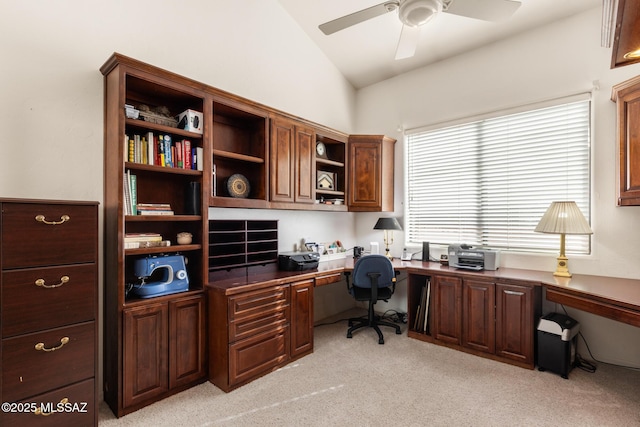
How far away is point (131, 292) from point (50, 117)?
1311 millimetres

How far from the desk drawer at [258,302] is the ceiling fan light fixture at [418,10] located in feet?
7.85

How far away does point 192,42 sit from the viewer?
2797 mm

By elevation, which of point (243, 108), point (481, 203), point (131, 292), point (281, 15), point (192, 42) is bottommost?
point (131, 292)

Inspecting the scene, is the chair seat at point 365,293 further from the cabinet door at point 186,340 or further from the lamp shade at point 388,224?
the cabinet door at point 186,340

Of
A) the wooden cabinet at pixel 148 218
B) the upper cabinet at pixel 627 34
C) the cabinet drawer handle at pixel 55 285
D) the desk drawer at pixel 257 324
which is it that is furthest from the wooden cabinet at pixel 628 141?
the cabinet drawer handle at pixel 55 285

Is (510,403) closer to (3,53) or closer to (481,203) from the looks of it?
(481,203)

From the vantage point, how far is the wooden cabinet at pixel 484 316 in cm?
274

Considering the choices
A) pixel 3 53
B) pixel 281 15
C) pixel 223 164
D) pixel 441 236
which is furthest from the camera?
pixel 441 236

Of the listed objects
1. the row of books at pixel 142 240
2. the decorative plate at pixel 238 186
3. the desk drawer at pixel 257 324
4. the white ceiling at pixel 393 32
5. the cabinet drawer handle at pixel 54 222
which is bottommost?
the desk drawer at pixel 257 324

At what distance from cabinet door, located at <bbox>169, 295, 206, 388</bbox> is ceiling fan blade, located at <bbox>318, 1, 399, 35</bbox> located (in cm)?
236

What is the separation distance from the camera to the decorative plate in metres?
2.90

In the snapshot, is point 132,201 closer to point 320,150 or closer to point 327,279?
point 327,279

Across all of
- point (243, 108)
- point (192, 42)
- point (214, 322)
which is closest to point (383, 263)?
point (214, 322)

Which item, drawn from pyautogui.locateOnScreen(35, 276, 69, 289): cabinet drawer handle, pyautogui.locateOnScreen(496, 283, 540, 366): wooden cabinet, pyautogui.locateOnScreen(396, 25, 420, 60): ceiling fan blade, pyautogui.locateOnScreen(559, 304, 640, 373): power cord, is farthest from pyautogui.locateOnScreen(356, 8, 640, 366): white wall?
pyautogui.locateOnScreen(35, 276, 69, 289): cabinet drawer handle
